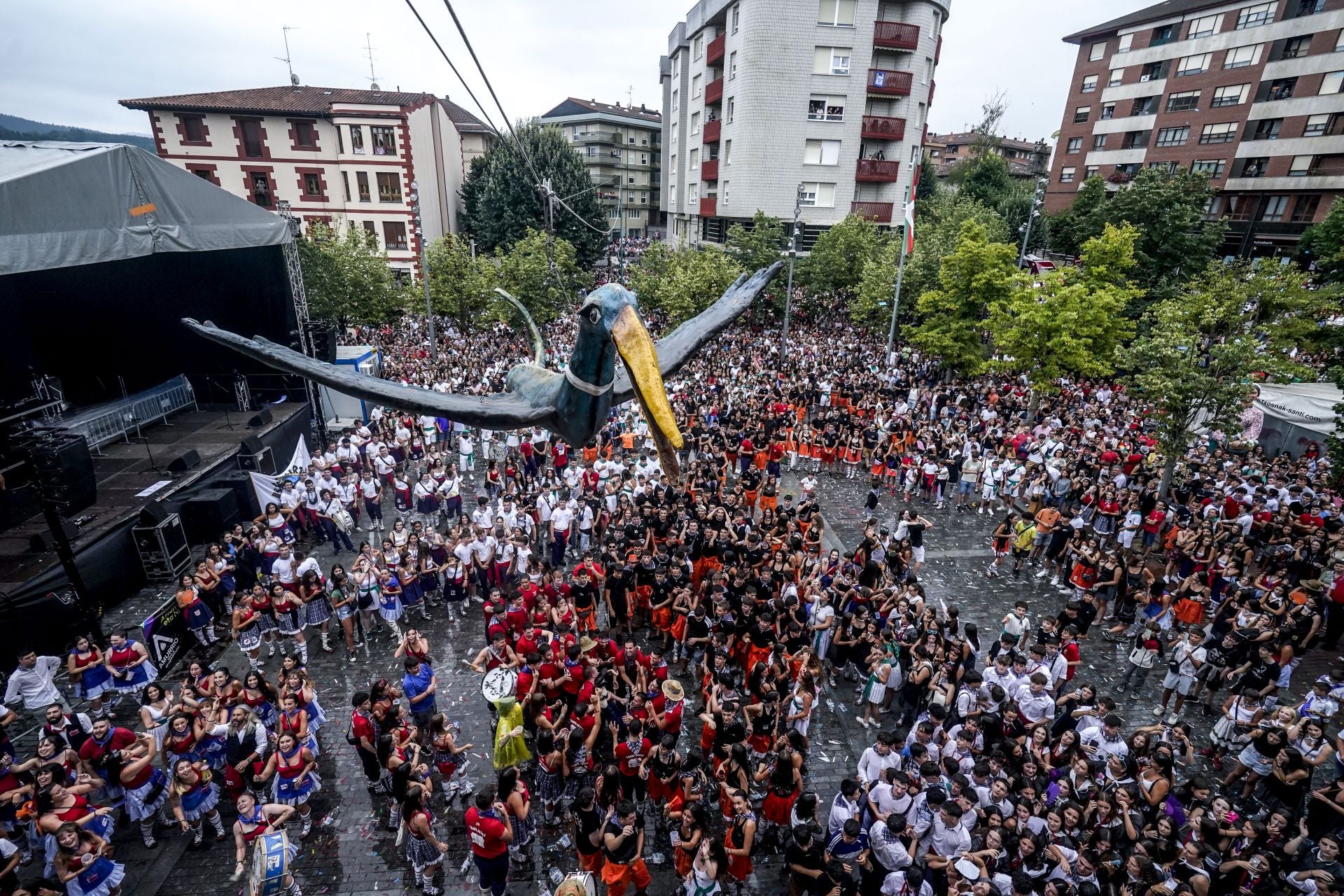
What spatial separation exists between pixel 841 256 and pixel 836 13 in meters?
13.3

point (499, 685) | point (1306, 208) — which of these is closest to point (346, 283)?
point (499, 685)

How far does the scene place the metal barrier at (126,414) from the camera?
1603cm

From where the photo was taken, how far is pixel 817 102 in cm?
3475

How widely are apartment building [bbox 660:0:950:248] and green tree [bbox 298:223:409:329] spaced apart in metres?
20.6

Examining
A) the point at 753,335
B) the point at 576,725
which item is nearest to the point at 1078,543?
the point at 576,725

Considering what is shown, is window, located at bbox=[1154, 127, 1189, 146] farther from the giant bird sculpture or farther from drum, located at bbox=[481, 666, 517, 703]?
drum, located at bbox=[481, 666, 517, 703]

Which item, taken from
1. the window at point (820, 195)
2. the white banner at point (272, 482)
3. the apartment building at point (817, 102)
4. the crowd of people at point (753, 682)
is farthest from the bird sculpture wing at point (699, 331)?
the window at point (820, 195)

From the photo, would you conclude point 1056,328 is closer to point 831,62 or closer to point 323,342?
point 831,62

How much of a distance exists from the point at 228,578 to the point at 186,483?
169 inches

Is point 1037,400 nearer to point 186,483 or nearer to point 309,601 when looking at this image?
point 309,601

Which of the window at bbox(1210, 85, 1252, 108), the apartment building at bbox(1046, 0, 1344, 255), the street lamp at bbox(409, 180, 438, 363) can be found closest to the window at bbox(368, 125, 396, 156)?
the street lamp at bbox(409, 180, 438, 363)

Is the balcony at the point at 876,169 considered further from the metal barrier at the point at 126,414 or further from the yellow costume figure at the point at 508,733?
the yellow costume figure at the point at 508,733

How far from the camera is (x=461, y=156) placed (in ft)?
160

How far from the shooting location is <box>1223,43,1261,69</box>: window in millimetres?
36281
